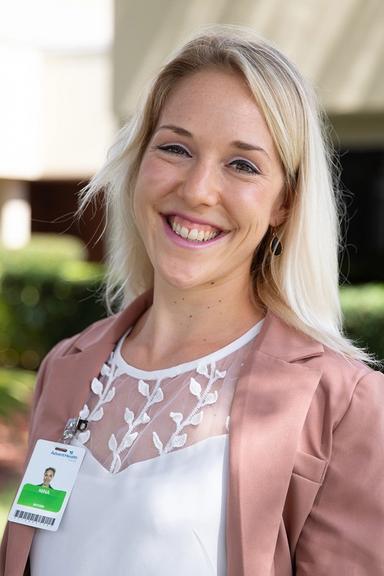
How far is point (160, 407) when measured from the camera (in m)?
1.99

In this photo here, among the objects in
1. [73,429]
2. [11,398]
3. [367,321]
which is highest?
[73,429]

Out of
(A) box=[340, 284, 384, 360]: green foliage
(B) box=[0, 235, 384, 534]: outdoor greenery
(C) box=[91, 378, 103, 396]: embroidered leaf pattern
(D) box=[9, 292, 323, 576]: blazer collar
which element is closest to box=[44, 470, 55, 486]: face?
(D) box=[9, 292, 323, 576]: blazer collar

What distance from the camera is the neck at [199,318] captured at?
6.77 ft

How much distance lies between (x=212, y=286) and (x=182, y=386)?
0.75 ft

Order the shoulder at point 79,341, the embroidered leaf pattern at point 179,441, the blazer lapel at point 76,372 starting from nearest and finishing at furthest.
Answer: the embroidered leaf pattern at point 179,441 → the blazer lapel at point 76,372 → the shoulder at point 79,341

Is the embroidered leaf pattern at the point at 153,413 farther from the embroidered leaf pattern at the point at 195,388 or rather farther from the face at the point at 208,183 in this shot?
the face at the point at 208,183

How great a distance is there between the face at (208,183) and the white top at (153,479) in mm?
205

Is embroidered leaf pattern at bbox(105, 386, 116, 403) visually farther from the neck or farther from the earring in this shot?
the earring

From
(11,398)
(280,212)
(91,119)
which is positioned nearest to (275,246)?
(280,212)

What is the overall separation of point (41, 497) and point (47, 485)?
0.09ft

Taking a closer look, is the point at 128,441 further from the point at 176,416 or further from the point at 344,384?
the point at 344,384

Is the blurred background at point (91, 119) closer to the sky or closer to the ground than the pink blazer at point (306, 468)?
closer to the ground

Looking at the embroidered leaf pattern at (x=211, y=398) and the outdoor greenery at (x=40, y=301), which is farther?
the outdoor greenery at (x=40, y=301)

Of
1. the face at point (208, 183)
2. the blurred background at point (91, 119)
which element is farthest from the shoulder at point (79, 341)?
the blurred background at point (91, 119)
